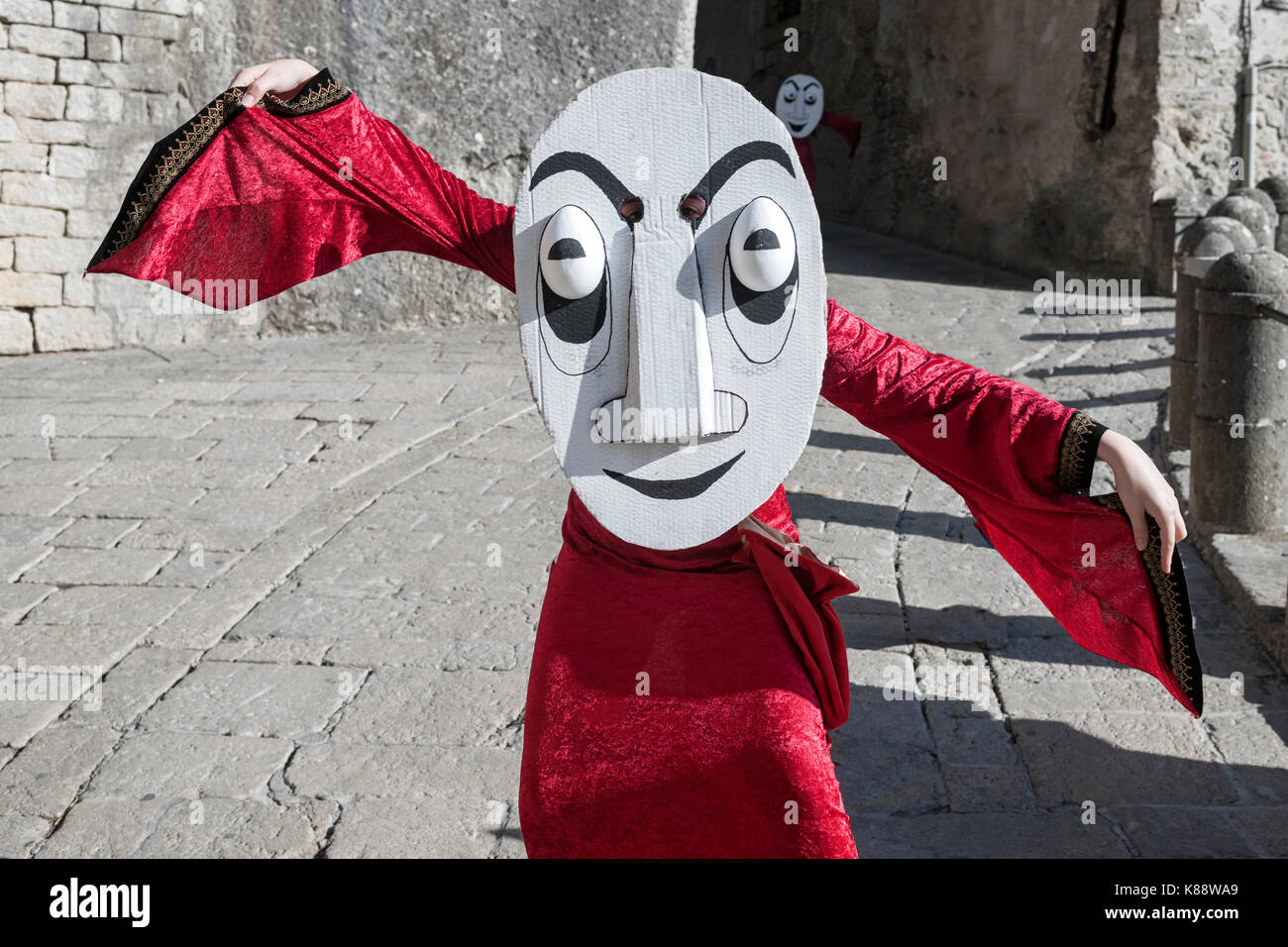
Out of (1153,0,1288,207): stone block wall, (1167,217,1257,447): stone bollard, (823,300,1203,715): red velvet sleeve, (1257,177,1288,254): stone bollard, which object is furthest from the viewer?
(1153,0,1288,207): stone block wall

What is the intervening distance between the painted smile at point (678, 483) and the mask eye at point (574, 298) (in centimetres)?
18

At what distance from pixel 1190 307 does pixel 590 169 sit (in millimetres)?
5022

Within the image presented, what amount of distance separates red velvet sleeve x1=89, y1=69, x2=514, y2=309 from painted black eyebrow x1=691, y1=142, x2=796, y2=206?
386 mm

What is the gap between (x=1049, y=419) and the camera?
1.88m

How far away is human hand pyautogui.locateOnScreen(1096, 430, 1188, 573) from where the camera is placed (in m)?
1.79

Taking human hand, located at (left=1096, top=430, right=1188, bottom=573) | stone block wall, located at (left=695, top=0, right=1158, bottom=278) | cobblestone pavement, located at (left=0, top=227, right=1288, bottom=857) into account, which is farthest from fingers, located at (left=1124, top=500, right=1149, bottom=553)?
stone block wall, located at (left=695, top=0, right=1158, bottom=278)

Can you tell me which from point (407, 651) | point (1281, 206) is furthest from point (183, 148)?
point (1281, 206)

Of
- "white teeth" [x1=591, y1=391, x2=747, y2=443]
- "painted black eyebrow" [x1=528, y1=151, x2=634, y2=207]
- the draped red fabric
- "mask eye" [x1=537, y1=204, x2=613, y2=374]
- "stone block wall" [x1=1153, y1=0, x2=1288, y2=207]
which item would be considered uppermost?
"stone block wall" [x1=1153, y1=0, x2=1288, y2=207]

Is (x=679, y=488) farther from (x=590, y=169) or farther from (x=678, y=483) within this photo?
(x=590, y=169)

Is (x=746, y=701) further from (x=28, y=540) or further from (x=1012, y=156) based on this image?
(x=1012, y=156)

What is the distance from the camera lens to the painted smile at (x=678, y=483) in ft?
6.00

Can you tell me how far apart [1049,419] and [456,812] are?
175 centimetres

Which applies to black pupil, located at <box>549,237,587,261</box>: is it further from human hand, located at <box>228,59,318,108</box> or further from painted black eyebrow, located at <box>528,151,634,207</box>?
human hand, located at <box>228,59,318,108</box>

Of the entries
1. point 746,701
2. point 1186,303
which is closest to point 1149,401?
point 1186,303
